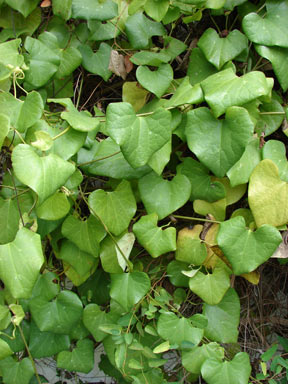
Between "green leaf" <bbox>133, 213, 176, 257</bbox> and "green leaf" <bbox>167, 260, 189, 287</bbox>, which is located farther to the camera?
"green leaf" <bbox>167, 260, 189, 287</bbox>

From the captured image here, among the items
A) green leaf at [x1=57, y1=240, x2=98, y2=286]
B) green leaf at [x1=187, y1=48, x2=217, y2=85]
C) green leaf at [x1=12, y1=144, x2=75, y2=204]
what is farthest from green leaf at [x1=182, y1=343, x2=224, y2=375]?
green leaf at [x1=187, y1=48, x2=217, y2=85]

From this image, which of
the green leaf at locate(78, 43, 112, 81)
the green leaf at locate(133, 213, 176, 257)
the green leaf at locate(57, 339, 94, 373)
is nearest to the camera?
the green leaf at locate(133, 213, 176, 257)

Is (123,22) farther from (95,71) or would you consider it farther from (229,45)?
(229,45)

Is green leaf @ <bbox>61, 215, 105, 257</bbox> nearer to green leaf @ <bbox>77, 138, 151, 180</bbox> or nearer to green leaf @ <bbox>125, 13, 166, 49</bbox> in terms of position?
green leaf @ <bbox>77, 138, 151, 180</bbox>

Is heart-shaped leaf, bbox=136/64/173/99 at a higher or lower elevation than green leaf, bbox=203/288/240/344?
higher

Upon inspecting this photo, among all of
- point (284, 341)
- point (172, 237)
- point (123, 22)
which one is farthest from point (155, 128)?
point (284, 341)

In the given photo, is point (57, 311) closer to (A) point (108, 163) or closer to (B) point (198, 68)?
(A) point (108, 163)
